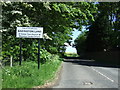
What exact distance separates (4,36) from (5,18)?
113 centimetres

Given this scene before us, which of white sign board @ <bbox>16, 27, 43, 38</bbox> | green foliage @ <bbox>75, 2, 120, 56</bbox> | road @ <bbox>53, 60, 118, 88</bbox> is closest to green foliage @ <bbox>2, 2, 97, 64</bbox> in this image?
white sign board @ <bbox>16, 27, 43, 38</bbox>

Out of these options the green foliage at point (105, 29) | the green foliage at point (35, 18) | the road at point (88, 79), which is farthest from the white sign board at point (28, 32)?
the green foliage at point (105, 29)

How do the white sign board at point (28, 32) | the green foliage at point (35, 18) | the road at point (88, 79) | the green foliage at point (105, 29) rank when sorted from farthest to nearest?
1. the green foliage at point (105, 29)
2. the white sign board at point (28, 32)
3. the green foliage at point (35, 18)
4. the road at point (88, 79)

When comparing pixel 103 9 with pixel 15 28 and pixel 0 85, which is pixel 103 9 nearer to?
pixel 15 28

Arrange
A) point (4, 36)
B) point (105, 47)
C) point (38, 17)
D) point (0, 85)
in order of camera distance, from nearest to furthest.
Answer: point (0, 85) → point (4, 36) → point (38, 17) → point (105, 47)

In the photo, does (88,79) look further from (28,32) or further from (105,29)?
(105,29)

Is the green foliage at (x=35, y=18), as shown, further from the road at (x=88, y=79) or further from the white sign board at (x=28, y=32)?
the road at (x=88, y=79)

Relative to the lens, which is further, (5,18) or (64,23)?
(64,23)

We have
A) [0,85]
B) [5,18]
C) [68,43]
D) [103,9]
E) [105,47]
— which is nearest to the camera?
[0,85]

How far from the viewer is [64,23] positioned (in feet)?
44.3

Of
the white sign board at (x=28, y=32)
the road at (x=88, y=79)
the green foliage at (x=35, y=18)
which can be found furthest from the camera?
the white sign board at (x=28, y=32)

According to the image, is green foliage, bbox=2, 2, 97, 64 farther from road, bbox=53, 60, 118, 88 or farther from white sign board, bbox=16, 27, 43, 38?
road, bbox=53, 60, 118, 88

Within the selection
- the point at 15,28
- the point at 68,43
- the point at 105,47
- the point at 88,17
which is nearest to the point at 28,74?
the point at 15,28

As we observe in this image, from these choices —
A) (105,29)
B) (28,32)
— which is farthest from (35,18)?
(105,29)
